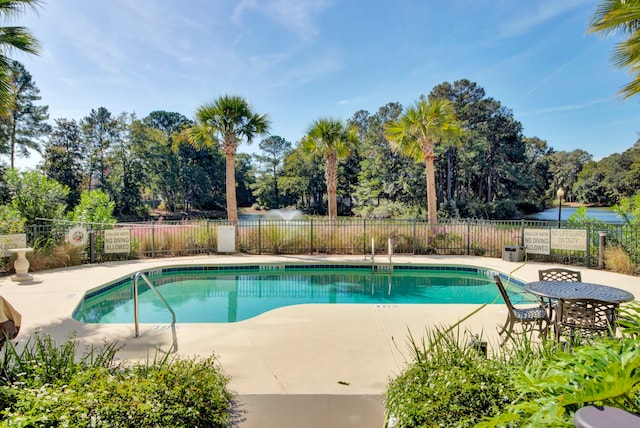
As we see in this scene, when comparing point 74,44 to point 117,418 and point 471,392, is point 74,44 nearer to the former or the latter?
point 117,418

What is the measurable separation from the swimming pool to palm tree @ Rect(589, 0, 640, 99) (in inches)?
184

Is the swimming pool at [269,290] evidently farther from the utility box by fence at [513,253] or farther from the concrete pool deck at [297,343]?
the utility box by fence at [513,253]

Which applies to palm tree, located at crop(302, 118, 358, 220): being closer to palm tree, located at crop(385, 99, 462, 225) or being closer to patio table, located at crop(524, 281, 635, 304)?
palm tree, located at crop(385, 99, 462, 225)

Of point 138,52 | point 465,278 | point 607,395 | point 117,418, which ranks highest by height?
point 138,52

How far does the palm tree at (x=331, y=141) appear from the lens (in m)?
14.1

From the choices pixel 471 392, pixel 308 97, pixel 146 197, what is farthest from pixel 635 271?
pixel 146 197

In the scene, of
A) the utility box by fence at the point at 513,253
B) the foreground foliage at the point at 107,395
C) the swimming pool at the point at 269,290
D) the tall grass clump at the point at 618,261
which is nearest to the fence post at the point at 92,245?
the swimming pool at the point at 269,290

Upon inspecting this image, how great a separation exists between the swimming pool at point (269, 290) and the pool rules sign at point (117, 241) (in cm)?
172

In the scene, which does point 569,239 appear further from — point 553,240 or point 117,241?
point 117,241

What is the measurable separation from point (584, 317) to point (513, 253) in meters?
7.63

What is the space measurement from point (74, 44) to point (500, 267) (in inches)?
521

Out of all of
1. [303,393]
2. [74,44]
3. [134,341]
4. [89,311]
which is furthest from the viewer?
[74,44]

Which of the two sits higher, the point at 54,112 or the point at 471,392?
the point at 54,112

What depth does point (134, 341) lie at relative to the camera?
451cm
